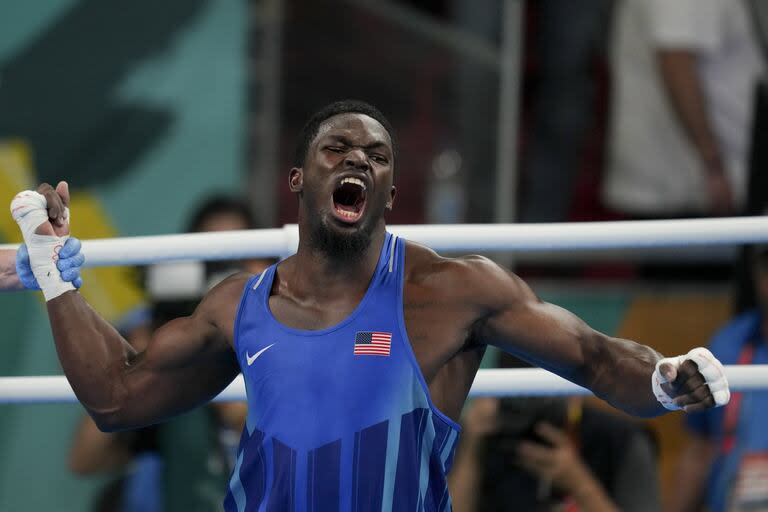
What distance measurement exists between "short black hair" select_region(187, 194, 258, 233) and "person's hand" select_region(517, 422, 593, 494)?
126 cm

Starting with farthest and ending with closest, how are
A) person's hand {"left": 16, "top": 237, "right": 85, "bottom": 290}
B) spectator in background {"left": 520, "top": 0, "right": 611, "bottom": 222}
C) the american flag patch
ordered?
spectator in background {"left": 520, "top": 0, "right": 611, "bottom": 222}, person's hand {"left": 16, "top": 237, "right": 85, "bottom": 290}, the american flag patch

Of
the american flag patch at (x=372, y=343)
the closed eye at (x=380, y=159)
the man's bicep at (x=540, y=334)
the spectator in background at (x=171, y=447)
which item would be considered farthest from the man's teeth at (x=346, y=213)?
the spectator in background at (x=171, y=447)

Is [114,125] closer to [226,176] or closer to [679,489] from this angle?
[226,176]

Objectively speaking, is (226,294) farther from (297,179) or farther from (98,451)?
(98,451)

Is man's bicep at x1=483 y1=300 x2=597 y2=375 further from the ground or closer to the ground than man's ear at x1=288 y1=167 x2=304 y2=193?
closer to the ground

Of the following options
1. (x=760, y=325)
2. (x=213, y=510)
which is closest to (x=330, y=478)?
(x=213, y=510)

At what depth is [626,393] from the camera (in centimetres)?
259

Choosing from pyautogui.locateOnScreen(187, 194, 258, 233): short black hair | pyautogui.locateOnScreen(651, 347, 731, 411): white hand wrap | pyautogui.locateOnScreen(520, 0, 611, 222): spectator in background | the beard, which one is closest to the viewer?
pyautogui.locateOnScreen(651, 347, 731, 411): white hand wrap

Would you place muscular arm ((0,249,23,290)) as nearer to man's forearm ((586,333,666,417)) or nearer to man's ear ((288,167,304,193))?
man's ear ((288,167,304,193))

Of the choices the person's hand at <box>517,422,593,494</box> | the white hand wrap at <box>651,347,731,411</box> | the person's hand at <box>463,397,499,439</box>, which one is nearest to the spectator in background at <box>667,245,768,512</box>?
the person's hand at <box>517,422,593,494</box>

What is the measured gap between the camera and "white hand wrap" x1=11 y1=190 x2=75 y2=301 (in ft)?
8.89

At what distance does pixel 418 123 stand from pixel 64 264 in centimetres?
246

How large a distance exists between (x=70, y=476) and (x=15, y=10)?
1703 mm

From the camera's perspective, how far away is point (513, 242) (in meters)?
3.00
